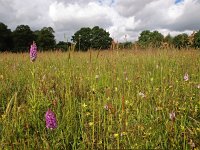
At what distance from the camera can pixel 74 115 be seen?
8.27 ft

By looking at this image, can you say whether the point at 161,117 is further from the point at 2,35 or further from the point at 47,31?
the point at 47,31

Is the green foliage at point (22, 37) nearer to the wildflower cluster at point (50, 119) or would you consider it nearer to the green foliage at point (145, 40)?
the green foliage at point (145, 40)

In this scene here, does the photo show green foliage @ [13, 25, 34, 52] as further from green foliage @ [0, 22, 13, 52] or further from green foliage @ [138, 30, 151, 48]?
green foliage @ [138, 30, 151, 48]

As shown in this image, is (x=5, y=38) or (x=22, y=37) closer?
(x=5, y=38)

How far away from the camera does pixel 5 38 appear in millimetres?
50125

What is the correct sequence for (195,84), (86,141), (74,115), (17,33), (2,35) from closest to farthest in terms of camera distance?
(86,141)
(74,115)
(195,84)
(2,35)
(17,33)

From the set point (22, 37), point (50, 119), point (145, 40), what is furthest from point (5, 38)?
point (50, 119)

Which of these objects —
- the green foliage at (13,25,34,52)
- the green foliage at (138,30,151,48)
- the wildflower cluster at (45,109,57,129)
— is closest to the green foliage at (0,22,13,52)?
the green foliage at (13,25,34,52)

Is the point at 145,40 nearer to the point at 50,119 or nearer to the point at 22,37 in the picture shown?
the point at 22,37

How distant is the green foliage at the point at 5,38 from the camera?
48156 mm

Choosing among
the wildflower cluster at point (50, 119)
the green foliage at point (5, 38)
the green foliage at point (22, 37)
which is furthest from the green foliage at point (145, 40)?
the green foliage at point (5, 38)

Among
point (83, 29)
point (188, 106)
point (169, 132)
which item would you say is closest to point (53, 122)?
point (169, 132)

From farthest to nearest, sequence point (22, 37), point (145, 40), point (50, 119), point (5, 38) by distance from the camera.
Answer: point (145, 40), point (22, 37), point (5, 38), point (50, 119)

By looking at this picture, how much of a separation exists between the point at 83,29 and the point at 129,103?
5721 centimetres
